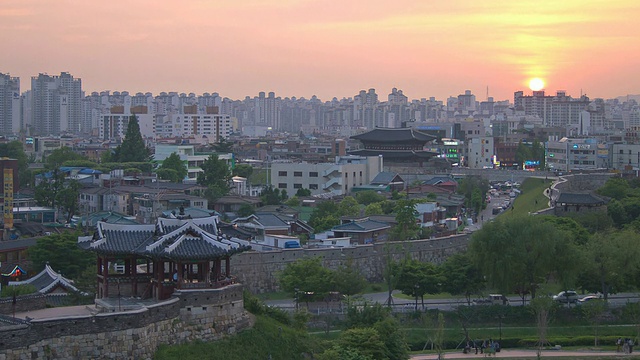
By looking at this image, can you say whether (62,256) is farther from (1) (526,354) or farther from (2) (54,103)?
(2) (54,103)

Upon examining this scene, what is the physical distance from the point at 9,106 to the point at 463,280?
13362 cm

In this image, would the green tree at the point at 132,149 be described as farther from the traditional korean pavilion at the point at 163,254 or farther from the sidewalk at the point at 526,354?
the traditional korean pavilion at the point at 163,254

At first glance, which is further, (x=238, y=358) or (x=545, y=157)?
(x=545, y=157)

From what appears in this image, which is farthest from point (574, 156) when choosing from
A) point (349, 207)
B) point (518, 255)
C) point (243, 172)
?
point (518, 255)

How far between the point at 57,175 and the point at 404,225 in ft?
58.9

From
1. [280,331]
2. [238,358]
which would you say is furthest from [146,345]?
[280,331]

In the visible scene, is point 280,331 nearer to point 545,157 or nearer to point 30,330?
point 30,330

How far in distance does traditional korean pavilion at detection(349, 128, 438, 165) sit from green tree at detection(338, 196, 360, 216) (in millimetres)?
23304

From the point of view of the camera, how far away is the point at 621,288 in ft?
90.4

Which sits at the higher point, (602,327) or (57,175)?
(57,175)

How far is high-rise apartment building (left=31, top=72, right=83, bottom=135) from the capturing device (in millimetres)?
156125

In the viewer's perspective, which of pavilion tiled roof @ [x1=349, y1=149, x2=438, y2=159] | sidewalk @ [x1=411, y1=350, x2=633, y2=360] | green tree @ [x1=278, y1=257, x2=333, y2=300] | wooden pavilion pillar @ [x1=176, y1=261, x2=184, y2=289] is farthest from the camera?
pavilion tiled roof @ [x1=349, y1=149, x2=438, y2=159]

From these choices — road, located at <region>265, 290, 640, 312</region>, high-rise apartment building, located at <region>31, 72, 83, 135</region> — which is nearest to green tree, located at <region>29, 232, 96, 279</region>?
road, located at <region>265, 290, 640, 312</region>

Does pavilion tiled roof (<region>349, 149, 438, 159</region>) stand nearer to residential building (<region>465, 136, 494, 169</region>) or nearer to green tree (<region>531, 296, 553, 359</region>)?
residential building (<region>465, 136, 494, 169</region>)
